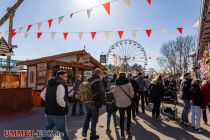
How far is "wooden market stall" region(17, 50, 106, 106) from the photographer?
14367 mm

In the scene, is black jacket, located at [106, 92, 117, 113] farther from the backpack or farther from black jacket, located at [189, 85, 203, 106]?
black jacket, located at [189, 85, 203, 106]

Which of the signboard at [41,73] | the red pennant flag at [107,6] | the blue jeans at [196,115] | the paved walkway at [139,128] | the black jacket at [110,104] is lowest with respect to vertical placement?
the paved walkway at [139,128]

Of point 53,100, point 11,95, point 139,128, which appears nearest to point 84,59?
point 11,95

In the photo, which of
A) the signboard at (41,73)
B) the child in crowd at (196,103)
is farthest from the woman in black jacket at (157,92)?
the signboard at (41,73)

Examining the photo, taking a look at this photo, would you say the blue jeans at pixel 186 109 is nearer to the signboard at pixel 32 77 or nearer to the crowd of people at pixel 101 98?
the crowd of people at pixel 101 98

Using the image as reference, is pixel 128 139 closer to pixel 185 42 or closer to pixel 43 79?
pixel 43 79

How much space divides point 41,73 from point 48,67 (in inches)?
27.7

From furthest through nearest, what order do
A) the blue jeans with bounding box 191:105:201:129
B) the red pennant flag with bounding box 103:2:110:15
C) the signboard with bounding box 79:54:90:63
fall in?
the signboard with bounding box 79:54:90:63
the red pennant flag with bounding box 103:2:110:15
the blue jeans with bounding box 191:105:201:129

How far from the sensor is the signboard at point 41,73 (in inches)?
569

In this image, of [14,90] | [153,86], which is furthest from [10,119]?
[153,86]

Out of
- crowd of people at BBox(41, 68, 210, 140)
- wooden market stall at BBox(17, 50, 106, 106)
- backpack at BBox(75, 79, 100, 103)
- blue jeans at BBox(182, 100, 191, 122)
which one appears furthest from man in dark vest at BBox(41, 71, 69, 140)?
wooden market stall at BBox(17, 50, 106, 106)

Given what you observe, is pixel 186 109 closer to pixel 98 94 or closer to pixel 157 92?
pixel 157 92

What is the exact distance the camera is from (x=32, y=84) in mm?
15367

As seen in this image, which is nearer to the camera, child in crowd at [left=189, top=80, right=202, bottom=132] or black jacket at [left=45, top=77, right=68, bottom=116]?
black jacket at [left=45, top=77, right=68, bottom=116]
